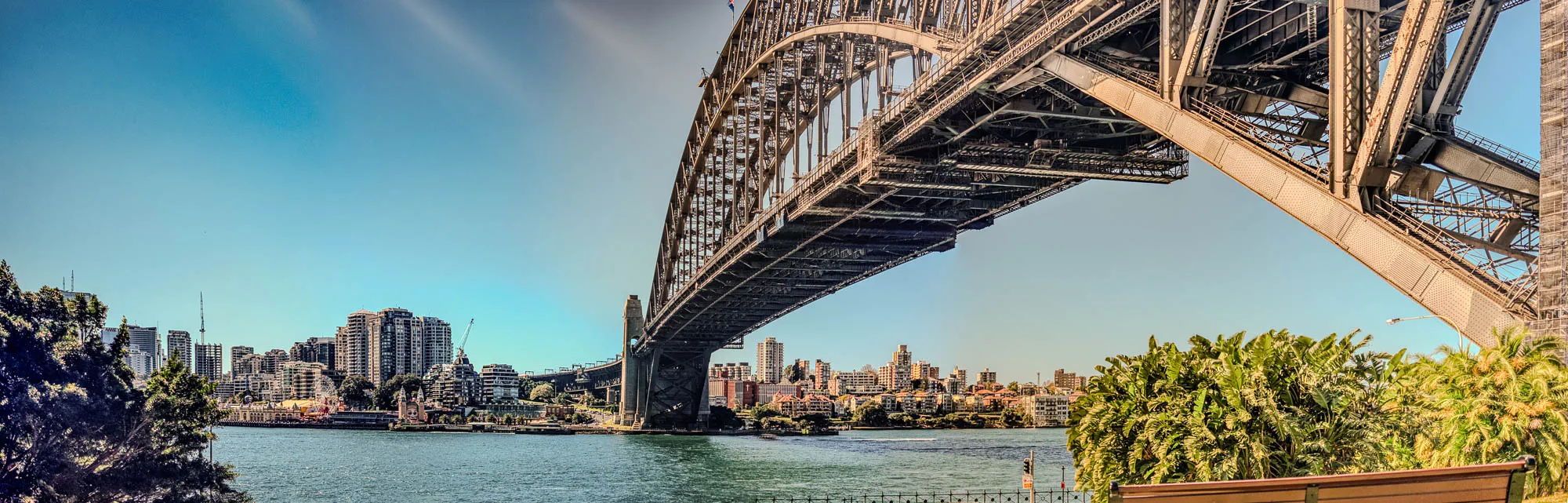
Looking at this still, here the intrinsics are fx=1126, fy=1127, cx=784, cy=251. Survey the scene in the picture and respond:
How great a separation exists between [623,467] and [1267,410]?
→ 69.1 metres

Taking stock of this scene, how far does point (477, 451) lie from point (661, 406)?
26.7 meters

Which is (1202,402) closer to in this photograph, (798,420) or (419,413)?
(798,420)

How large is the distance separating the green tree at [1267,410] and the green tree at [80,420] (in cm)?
2477

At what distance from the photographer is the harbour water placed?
66.8 meters

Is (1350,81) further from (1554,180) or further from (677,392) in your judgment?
(677,392)

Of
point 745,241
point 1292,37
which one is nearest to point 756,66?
point 745,241

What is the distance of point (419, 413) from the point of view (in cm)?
19300

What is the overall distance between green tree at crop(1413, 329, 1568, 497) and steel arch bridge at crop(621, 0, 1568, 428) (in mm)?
1278

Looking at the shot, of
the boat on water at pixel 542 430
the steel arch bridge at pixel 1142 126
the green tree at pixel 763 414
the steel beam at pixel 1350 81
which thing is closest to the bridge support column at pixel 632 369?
the boat on water at pixel 542 430

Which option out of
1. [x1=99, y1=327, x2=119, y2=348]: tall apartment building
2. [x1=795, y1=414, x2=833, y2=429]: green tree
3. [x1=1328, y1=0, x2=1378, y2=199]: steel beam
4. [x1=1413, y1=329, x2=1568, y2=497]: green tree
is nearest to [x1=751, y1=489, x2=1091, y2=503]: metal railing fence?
[x1=99, y1=327, x2=119, y2=348]: tall apartment building

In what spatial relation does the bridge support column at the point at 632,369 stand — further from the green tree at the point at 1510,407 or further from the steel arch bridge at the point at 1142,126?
the green tree at the point at 1510,407

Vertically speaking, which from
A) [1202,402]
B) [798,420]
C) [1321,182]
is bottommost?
[798,420]

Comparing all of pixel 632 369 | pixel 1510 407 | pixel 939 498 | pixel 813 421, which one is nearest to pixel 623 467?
pixel 939 498

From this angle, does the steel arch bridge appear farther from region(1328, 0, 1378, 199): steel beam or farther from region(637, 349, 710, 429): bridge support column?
region(637, 349, 710, 429): bridge support column
